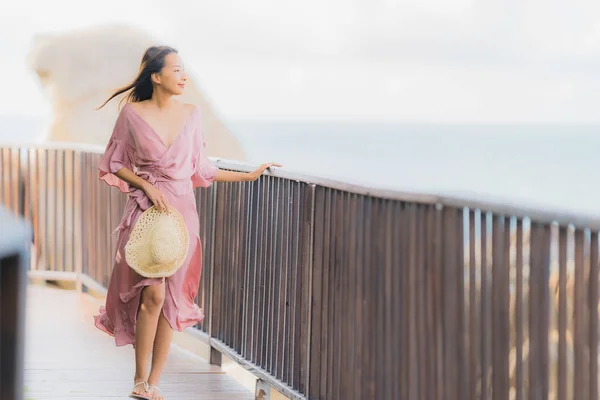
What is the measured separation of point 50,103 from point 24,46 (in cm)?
5322

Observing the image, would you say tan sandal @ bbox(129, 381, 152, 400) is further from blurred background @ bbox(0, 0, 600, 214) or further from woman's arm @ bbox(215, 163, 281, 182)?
blurred background @ bbox(0, 0, 600, 214)

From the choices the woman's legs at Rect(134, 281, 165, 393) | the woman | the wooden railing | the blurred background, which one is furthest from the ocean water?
the woman's legs at Rect(134, 281, 165, 393)

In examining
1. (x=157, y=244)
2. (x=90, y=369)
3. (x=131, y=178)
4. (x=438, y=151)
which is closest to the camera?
(x=157, y=244)

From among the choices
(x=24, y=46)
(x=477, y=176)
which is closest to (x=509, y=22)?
(x=477, y=176)

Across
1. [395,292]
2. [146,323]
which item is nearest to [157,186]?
[146,323]

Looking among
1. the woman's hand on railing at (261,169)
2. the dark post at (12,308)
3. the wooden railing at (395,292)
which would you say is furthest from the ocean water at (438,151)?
the dark post at (12,308)

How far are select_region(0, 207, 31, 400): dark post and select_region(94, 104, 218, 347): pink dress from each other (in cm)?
381

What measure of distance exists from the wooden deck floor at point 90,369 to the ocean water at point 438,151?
54906mm

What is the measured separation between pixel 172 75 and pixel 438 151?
6842cm

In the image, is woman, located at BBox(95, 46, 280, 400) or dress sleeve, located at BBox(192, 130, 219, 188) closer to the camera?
woman, located at BBox(95, 46, 280, 400)

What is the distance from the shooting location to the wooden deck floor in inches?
232

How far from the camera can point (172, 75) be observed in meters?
5.34

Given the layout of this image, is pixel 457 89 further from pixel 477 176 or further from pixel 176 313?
pixel 176 313

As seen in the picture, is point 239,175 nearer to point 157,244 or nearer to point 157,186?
point 157,186
